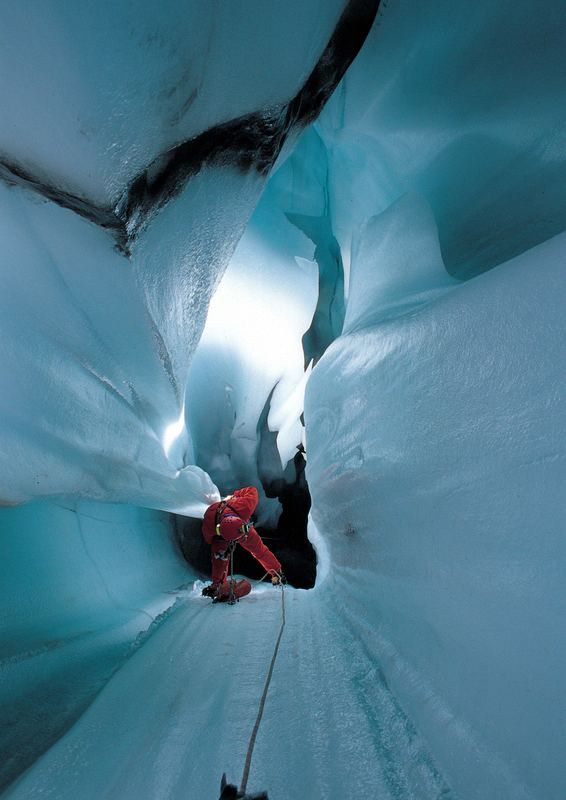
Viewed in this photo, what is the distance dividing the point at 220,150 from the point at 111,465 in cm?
113

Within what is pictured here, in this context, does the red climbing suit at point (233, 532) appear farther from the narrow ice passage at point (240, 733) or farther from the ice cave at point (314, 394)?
the narrow ice passage at point (240, 733)

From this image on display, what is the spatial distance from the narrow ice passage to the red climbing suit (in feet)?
2.88

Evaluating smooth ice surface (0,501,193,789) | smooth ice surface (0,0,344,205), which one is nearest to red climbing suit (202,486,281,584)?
smooth ice surface (0,501,193,789)

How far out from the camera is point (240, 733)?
87 cm

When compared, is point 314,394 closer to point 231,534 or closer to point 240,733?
point 231,534

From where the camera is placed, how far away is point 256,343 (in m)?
2.79

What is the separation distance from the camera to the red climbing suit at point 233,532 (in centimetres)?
219

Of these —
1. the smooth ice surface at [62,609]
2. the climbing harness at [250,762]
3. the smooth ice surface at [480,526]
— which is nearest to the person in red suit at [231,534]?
the smooth ice surface at [62,609]

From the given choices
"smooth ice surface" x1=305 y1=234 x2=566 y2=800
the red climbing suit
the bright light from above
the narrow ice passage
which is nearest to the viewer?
"smooth ice surface" x1=305 y1=234 x2=566 y2=800

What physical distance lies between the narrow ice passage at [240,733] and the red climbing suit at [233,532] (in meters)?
0.88

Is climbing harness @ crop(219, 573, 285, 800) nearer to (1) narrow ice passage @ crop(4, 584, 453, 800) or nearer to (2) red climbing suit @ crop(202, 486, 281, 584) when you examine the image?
(1) narrow ice passage @ crop(4, 584, 453, 800)

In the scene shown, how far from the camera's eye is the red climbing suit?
2193 millimetres

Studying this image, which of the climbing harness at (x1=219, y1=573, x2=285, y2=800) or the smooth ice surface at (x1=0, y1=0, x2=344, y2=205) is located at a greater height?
the smooth ice surface at (x1=0, y1=0, x2=344, y2=205)

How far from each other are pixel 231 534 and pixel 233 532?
0.02 metres
